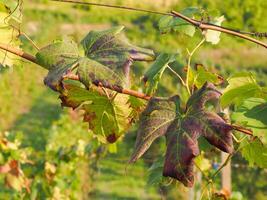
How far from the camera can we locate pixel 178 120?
1.01 m

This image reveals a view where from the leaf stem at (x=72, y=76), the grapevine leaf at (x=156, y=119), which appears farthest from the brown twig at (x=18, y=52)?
the grapevine leaf at (x=156, y=119)

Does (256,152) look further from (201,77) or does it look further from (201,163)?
(201,163)

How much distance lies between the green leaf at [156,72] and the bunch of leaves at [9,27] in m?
0.26

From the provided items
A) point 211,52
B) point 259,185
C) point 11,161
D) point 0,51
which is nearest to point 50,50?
point 0,51

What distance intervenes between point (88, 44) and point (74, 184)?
172 inches

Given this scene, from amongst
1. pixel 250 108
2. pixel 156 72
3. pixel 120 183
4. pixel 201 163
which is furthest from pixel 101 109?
pixel 120 183

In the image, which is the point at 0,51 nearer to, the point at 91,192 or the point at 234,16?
the point at 91,192

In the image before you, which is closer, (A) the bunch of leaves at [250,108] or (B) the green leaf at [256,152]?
(A) the bunch of leaves at [250,108]

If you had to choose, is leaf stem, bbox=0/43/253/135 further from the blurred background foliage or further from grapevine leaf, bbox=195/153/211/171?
grapevine leaf, bbox=195/153/211/171

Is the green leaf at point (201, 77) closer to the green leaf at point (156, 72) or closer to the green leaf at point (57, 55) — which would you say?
the green leaf at point (156, 72)

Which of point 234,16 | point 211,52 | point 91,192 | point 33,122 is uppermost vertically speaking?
point 234,16

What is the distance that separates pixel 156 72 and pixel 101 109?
15cm

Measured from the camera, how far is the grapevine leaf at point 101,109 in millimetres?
1170

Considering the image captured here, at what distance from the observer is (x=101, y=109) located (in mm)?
1245
